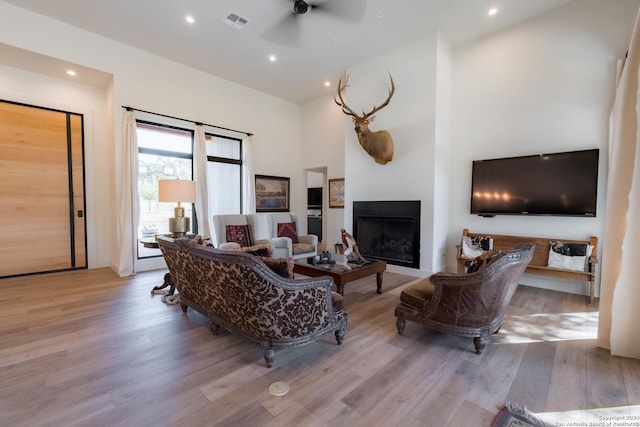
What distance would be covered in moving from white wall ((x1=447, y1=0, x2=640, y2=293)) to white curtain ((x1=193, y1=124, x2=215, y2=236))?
4874mm

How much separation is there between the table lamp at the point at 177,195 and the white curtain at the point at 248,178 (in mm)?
2542

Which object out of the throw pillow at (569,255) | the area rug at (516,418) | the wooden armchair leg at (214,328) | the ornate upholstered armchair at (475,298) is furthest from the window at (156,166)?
the throw pillow at (569,255)

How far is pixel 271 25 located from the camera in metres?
4.25

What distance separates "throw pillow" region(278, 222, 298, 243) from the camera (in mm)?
5668

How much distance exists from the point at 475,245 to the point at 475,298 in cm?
269

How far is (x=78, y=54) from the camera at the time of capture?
4316mm

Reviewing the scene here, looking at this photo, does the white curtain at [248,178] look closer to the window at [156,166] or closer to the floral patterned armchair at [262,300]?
the window at [156,166]

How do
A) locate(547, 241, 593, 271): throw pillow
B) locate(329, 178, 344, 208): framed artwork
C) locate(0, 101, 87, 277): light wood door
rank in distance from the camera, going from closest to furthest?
1. locate(547, 241, 593, 271): throw pillow
2. locate(0, 101, 87, 277): light wood door
3. locate(329, 178, 344, 208): framed artwork

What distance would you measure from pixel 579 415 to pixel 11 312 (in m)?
5.27

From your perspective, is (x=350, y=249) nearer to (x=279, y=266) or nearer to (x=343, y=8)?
(x=279, y=266)

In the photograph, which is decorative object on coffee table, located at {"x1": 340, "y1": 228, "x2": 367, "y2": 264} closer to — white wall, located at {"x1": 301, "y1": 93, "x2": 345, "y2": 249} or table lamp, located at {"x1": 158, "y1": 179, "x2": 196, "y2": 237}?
table lamp, located at {"x1": 158, "y1": 179, "x2": 196, "y2": 237}

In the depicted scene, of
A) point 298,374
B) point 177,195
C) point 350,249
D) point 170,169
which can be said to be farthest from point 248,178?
point 298,374

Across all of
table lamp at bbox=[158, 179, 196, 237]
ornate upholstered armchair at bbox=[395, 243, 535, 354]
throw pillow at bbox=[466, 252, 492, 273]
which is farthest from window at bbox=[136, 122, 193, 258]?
throw pillow at bbox=[466, 252, 492, 273]

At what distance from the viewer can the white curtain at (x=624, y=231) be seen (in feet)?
7.03
